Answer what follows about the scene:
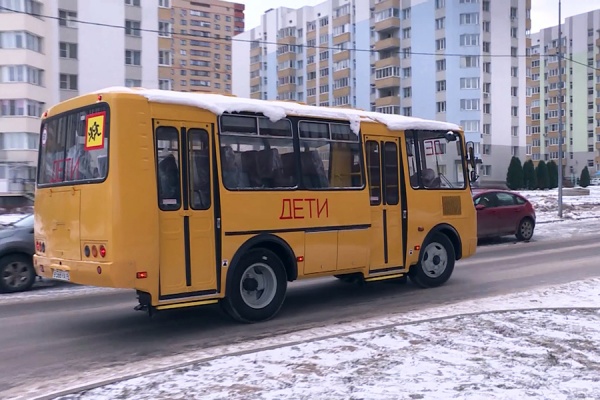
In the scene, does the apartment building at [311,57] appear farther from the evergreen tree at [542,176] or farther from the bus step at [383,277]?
the bus step at [383,277]

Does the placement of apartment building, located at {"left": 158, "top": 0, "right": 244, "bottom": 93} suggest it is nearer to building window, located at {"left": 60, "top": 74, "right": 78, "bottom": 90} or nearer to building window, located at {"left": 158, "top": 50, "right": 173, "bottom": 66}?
building window, located at {"left": 158, "top": 50, "right": 173, "bottom": 66}

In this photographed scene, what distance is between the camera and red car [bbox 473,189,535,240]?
19406mm

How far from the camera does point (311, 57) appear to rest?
96.3 meters

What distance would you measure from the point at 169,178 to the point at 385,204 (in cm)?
384

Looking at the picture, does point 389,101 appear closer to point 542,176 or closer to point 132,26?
point 542,176

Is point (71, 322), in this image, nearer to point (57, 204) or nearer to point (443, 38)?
point (57, 204)

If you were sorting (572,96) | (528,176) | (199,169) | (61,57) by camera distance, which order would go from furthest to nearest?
(572,96), (528,176), (61,57), (199,169)

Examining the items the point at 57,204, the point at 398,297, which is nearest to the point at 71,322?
the point at 57,204

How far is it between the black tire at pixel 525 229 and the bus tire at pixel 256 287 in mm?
13073

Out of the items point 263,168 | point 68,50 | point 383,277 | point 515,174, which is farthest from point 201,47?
point 263,168

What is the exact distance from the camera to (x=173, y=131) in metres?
8.01

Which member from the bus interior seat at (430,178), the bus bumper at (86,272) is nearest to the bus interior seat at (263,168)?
the bus bumper at (86,272)

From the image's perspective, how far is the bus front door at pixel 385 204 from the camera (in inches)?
407

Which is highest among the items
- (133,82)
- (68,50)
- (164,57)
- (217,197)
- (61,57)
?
(164,57)
